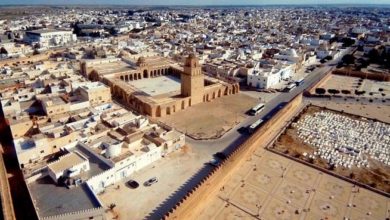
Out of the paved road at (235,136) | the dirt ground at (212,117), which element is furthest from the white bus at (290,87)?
the dirt ground at (212,117)

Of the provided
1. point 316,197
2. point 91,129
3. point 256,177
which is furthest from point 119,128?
point 316,197

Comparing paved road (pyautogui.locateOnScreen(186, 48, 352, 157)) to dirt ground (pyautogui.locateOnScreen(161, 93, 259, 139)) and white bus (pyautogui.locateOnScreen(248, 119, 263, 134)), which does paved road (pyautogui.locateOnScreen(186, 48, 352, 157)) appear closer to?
dirt ground (pyautogui.locateOnScreen(161, 93, 259, 139))

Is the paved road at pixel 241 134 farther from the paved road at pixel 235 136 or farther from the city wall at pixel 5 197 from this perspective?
the city wall at pixel 5 197

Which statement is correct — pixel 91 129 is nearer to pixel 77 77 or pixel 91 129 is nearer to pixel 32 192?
pixel 32 192

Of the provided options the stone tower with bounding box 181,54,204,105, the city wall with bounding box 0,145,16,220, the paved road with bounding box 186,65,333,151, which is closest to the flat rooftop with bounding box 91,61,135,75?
the stone tower with bounding box 181,54,204,105

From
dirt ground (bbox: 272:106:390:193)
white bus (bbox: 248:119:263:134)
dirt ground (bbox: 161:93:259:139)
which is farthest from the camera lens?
dirt ground (bbox: 161:93:259:139)

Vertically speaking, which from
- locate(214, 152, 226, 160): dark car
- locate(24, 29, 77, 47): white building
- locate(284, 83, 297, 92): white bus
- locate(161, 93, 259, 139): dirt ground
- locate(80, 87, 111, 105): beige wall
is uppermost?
locate(24, 29, 77, 47): white building
